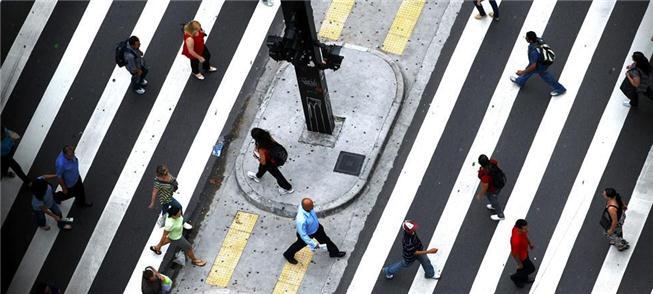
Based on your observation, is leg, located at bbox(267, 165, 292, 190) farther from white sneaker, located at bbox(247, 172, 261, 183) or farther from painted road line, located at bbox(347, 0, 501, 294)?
painted road line, located at bbox(347, 0, 501, 294)

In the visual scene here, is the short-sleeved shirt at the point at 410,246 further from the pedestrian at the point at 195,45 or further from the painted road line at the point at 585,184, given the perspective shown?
the pedestrian at the point at 195,45

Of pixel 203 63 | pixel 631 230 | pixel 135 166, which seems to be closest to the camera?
pixel 631 230

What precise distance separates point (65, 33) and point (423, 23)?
7.50 m

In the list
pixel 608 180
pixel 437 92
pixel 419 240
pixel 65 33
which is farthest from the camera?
pixel 65 33

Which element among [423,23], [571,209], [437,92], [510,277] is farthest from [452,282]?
[423,23]

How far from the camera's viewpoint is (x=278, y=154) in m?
23.3

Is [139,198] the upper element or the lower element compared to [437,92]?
lower

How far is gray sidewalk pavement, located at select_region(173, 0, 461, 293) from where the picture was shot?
2308 centimetres

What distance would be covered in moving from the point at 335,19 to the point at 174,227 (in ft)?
20.6

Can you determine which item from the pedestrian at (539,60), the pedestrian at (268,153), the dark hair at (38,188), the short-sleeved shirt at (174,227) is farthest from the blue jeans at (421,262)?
the dark hair at (38,188)

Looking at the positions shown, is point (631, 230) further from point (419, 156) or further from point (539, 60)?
point (419, 156)

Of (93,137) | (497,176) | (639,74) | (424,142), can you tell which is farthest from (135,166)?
(639,74)

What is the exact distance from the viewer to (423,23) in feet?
85.4

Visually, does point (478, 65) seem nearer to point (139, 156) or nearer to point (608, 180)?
point (608, 180)
